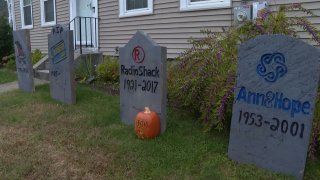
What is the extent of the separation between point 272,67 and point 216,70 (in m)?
1.01

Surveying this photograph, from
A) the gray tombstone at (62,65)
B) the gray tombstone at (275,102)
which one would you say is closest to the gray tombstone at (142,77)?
the gray tombstone at (275,102)

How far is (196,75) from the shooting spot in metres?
4.14

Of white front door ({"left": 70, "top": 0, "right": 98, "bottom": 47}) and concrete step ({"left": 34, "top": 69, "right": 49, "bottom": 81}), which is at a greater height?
white front door ({"left": 70, "top": 0, "right": 98, "bottom": 47})

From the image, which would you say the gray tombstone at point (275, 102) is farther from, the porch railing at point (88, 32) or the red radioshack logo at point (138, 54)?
the porch railing at point (88, 32)

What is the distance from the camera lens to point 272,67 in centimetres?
Result: 305

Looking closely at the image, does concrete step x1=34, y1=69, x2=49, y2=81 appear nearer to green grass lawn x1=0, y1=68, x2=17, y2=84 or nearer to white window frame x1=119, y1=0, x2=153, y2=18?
green grass lawn x1=0, y1=68, x2=17, y2=84

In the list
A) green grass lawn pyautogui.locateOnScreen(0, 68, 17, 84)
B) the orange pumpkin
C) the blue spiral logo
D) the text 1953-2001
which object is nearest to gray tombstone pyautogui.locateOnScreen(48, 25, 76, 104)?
the orange pumpkin

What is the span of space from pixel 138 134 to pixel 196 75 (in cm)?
99

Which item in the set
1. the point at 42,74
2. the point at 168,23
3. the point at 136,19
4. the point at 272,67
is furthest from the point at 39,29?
the point at 272,67

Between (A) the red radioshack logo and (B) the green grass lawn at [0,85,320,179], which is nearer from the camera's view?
(B) the green grass lawn at [0,85,320,179]

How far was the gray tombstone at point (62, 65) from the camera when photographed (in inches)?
226

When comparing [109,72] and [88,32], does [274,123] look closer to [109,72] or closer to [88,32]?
[109,72]

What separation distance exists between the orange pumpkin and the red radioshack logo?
649mm

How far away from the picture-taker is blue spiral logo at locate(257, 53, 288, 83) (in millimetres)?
2977
